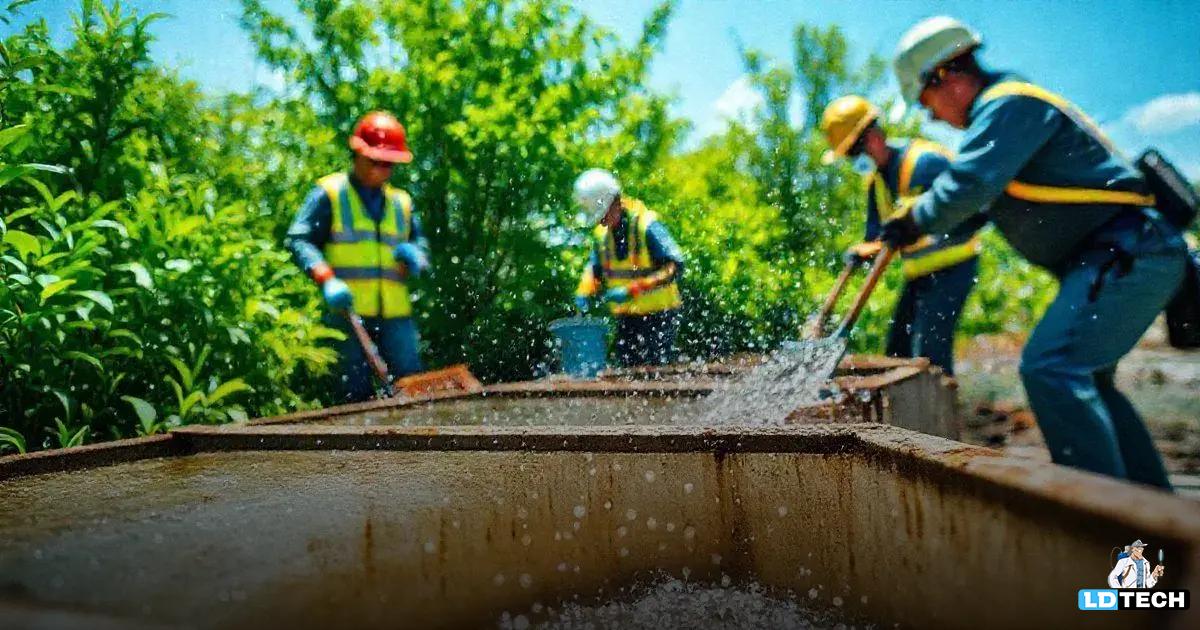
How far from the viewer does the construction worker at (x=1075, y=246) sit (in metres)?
2.10

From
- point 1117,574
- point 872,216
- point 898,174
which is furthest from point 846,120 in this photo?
point 1117,574

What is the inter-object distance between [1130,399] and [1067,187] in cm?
435

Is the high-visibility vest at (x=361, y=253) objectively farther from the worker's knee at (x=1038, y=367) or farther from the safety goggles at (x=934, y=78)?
the worker's knee at (x=1038, y=367)

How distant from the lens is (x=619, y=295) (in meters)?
5.09

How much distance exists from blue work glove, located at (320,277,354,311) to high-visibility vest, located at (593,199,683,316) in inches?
76.7

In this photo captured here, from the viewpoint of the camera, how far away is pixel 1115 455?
6.63ft

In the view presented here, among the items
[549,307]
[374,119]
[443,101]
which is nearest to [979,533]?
[374,119]

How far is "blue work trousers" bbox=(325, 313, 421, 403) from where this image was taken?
4.23 metres

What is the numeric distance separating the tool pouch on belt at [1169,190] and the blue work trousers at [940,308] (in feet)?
6.36

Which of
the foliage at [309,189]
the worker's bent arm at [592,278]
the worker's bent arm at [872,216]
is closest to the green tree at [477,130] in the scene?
the foliage at [309,189]

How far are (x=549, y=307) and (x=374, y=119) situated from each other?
2.92m

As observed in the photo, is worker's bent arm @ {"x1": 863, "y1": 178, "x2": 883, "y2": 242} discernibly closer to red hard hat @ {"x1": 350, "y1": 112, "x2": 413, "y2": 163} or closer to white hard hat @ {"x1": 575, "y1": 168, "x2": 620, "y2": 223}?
white hard hat @ {"x1": 575, "y1": 168, "x2": 620, "y2": 223}

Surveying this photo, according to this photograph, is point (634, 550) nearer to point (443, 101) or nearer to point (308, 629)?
point (308, 629)

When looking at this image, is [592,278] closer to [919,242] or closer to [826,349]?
[919,242]
